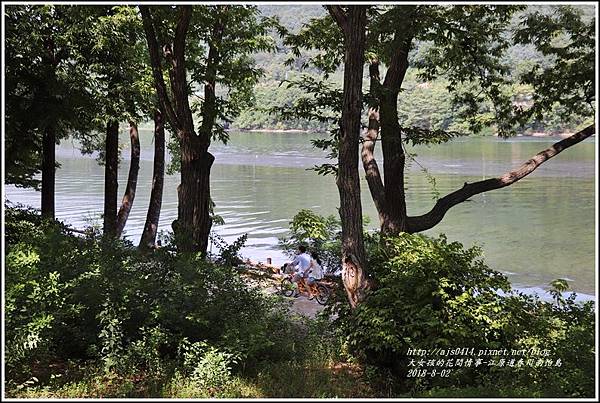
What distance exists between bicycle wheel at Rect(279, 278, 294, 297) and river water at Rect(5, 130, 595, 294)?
329 cm

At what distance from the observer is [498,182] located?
951 centimetres

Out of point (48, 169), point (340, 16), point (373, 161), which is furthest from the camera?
point (48, 169)

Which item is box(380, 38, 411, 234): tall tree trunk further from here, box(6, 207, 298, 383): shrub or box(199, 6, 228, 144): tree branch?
box(6, 207, 298, 383): shrub

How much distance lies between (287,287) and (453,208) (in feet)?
58.9

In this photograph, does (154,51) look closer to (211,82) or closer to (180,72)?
Answer: (180,72)

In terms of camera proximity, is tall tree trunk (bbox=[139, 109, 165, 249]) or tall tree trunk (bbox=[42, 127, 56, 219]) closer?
tall tree trunk (bbox=[42, 127, 56, 219])

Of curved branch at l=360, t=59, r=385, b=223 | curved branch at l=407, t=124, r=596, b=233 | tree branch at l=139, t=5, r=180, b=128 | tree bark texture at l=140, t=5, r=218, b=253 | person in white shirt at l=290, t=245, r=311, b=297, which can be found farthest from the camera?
person in white shirt at l=290, t=245, r=311, b=297

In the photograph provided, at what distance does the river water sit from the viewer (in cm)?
1917

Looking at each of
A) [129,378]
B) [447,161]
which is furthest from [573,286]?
[447,161]

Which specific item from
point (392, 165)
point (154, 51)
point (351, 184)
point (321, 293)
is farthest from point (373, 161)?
point (154, 51)

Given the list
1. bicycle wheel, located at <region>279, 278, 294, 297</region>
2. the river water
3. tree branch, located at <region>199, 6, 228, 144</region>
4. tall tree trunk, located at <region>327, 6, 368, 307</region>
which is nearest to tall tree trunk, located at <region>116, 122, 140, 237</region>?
the river water

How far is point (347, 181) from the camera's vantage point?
7109mm

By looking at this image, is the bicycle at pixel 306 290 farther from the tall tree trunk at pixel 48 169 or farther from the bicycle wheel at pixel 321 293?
the tall tree trunk at pixel 48 169

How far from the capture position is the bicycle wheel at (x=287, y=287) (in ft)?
39.0
